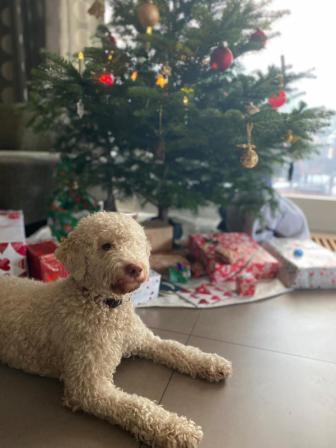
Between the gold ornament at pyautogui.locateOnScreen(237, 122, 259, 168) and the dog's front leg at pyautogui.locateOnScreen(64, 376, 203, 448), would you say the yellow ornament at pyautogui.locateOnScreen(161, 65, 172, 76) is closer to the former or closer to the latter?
the gold ornament at pyautogui.locateOnScreen(237, 122, 259, 168)

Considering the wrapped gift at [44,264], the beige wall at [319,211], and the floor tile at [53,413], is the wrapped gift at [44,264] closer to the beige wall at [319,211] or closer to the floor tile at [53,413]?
the floor tile at [53,413]

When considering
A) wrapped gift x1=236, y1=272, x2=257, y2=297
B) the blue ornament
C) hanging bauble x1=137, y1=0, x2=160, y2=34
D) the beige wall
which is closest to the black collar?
wrapped gift x1=236, y1=272, x2=257, y2=297

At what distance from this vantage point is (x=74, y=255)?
2.69 feet

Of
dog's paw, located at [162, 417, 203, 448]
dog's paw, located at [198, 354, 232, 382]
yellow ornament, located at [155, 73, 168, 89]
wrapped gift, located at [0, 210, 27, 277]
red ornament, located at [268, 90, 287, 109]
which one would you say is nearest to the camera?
dog's paw, located at [162, 417, 203, 448]

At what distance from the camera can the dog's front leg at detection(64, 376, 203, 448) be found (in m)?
0.71

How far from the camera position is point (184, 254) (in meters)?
1.72

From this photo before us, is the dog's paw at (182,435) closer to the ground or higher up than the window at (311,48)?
closer to the ground

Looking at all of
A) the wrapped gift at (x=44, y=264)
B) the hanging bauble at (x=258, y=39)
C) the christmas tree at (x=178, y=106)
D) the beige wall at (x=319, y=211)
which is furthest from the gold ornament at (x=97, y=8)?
the beige wall at (x=319, y=211)

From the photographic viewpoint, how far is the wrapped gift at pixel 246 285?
1.43m

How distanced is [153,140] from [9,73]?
1.53 m

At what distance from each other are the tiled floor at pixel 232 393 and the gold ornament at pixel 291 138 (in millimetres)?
749

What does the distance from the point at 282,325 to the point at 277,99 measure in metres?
0.95

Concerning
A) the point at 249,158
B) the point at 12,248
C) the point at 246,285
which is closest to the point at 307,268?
the point at 246,285

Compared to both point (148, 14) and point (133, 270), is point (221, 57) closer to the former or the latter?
point (148, 14)
